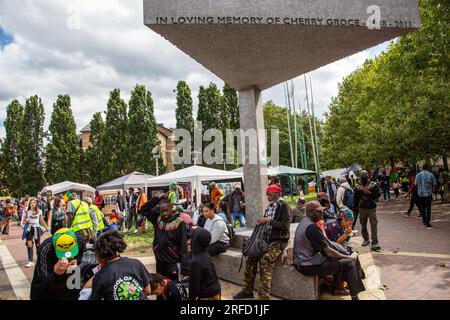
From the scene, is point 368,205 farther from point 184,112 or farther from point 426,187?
point 184,112

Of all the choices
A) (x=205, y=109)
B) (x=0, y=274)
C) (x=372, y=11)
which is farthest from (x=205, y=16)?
(x=205, y=109)

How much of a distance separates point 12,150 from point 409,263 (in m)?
43.7

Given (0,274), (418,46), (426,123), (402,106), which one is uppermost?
(418,46)

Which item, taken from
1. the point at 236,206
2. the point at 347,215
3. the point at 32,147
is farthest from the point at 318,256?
the point at 32,147

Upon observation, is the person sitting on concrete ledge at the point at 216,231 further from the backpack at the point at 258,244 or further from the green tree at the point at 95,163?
the green tree at the point at 95,163

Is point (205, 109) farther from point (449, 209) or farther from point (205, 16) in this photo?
point (205, 16)

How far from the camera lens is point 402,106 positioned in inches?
647

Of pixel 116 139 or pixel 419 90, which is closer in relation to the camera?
pixel 419 90

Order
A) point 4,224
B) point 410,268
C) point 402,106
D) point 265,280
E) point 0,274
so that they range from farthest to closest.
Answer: point 4,224 < point 402,106 < point 0,274 < point 410,268 < point 265,280

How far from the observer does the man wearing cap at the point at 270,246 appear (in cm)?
486

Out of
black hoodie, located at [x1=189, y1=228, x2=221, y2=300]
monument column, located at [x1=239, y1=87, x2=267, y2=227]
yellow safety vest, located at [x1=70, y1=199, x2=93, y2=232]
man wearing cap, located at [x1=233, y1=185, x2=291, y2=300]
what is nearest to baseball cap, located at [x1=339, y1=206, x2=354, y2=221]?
man wearing cap, located at [x1=233, y1=185, x2=291, y2=300]

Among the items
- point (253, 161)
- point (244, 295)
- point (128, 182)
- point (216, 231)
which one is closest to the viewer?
point (244, 295)

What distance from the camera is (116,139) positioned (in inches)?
1505

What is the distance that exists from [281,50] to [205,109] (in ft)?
106
